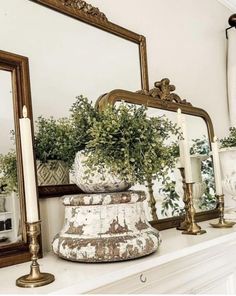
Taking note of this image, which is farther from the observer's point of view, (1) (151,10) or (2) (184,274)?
(1) (151,10)

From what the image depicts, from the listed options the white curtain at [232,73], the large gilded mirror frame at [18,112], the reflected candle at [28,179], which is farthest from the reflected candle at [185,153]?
the white curtain at [232,73]

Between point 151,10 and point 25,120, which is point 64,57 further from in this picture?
point 151,10

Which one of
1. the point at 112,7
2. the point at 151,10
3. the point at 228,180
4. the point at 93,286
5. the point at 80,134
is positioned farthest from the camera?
the point at 151,10

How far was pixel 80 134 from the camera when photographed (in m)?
1.03

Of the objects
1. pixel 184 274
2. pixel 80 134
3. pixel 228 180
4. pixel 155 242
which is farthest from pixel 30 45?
pixel 228 180

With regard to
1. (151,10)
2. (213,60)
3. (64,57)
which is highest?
(151,10)

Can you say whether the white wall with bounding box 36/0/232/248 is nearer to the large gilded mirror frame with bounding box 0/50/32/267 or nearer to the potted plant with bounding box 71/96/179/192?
the large gilded mirror frame with bounding box 0/50/32/267

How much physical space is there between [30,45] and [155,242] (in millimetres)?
704

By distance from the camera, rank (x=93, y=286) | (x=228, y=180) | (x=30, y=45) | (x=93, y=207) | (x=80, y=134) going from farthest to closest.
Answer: (x=228, y=180) → (x=30, y=45) → (x=80, y=134) → (x=93, y=207) → (x=93, y=286)

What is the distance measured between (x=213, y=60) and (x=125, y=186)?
138cm

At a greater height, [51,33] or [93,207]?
[51,33]

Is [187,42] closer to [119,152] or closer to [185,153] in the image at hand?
[185,153]

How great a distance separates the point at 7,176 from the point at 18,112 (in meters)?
0.18

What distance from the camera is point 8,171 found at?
99 centimetres
